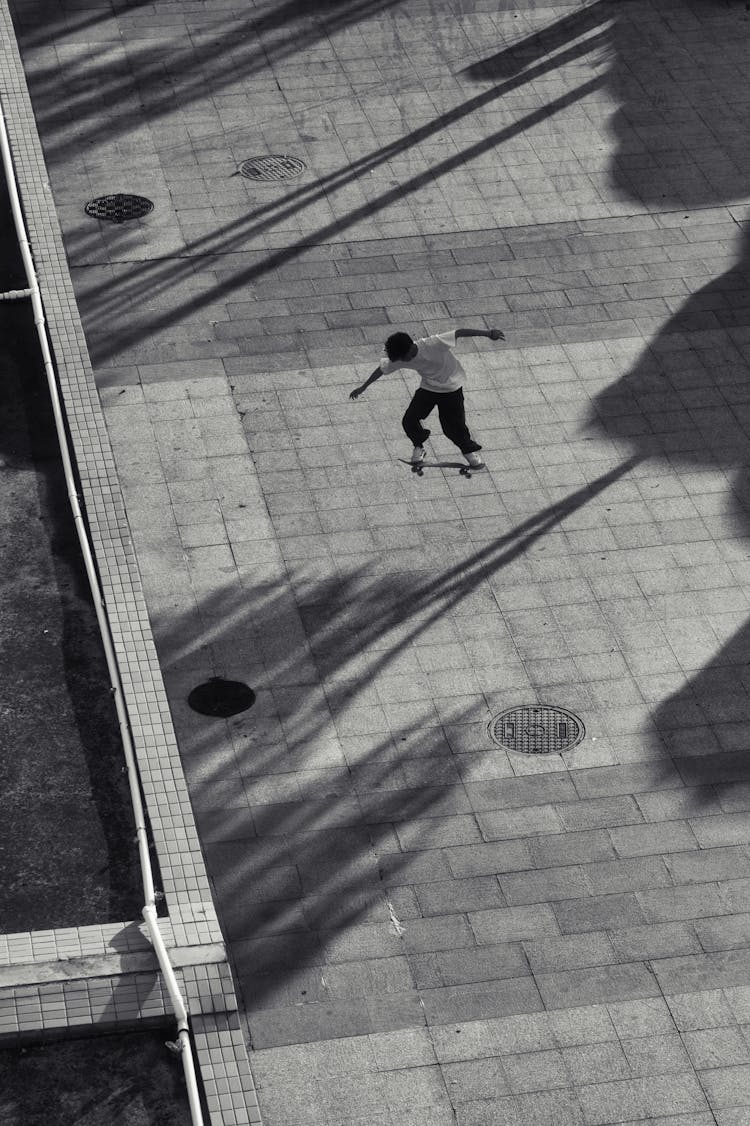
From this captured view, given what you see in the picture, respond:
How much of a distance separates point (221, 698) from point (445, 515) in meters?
3.27

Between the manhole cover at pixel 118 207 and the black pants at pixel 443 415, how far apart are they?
22.7 ft

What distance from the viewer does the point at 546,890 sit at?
12.6 meters

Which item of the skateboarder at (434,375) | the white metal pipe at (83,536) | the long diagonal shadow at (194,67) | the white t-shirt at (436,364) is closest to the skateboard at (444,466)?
the skateboarder at (434,375)

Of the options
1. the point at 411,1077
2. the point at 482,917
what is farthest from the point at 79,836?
the point at 482,917

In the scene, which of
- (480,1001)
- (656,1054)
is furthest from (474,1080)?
(656,1054)

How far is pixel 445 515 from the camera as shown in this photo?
16.1 metres

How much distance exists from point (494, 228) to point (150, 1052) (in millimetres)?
14689

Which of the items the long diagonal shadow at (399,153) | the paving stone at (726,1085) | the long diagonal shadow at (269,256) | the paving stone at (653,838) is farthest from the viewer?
the long diagonal shadow at (399,153)

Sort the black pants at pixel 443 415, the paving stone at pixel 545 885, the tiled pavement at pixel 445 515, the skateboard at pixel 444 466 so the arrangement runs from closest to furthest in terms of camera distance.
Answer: the tiled pavement at pixel 445 515 < the paving stone at pixel 545 885 < the black pants at pixel 443 415 < the skateboard at pixel 444 466

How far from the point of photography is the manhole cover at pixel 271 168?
2123 cm

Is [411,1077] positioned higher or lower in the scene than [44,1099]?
lower

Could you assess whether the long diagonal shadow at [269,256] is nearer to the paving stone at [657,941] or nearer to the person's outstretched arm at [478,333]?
the person's outstretched arm at [478,333]

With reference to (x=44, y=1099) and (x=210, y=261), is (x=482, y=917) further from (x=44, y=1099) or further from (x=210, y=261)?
(x=210, y=261)

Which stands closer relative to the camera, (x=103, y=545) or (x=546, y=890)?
(x=103, y=545)
